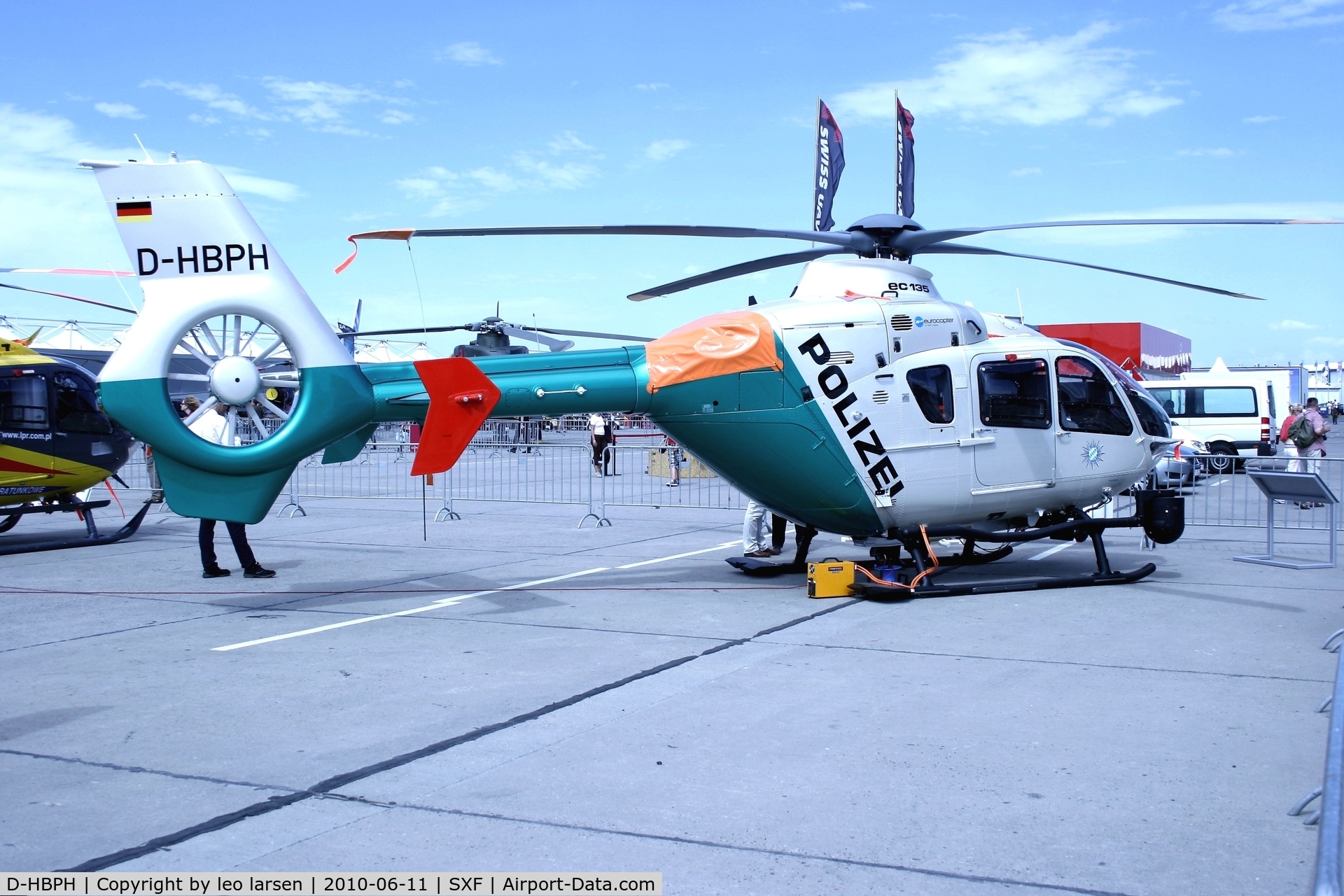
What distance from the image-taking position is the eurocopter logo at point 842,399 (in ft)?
30.9

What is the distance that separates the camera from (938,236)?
973 centimetres

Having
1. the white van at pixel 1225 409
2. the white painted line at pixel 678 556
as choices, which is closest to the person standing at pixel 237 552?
the white painted line at pixel 678 556

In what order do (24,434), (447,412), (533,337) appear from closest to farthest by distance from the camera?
(447,412)
(24,434)
(533,337)

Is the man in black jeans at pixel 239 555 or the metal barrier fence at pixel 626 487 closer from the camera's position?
the man in black jeans at pixel 239 555

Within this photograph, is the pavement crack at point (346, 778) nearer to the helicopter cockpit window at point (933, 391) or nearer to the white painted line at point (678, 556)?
the helicopter cockpit window at point (933, 391)

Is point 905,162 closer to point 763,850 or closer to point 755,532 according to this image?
point 755,532

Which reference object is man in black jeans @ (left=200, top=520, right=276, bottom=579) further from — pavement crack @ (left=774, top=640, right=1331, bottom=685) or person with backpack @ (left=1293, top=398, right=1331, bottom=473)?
person with backpack @ (left=1293, top=398, right=1331, bottom=473)

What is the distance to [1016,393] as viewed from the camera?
388 inches

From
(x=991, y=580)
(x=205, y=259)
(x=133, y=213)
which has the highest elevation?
(x=133, y=213)

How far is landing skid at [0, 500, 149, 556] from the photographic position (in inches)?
531

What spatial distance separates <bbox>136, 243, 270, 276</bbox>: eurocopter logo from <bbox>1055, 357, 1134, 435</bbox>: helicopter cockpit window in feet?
23.9

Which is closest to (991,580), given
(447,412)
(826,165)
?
(447,412)

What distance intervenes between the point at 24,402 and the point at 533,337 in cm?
1255

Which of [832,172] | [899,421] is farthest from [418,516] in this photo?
[899,421]
